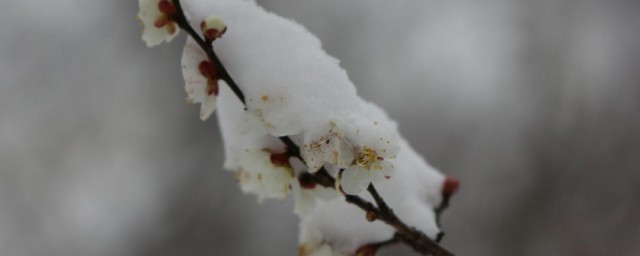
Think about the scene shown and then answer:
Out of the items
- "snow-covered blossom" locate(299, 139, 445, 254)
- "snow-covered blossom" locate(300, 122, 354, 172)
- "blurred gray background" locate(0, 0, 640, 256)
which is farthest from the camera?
"blurred gray background" locate(0, 0, 640, 256)

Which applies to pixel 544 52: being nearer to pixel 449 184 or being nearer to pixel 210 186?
pixel 210 186

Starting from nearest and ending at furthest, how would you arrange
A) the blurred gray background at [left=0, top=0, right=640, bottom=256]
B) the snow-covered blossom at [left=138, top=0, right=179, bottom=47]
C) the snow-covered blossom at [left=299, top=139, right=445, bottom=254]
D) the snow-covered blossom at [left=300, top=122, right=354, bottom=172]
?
the snow-covered blossom at [left=300, top=122, right=354, bottom=172] < the snow-covered blossom at [left=138, top=0, right=179, bottom=47] < the snow-covered blossom at [left=299, top=139, right=445, bottom=254] < the blurred gray background at [left=0, top=0, right=640, bottom=256]

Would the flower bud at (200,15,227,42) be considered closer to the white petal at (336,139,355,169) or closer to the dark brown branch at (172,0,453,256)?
the dark brown branch at (172,0,453,256)

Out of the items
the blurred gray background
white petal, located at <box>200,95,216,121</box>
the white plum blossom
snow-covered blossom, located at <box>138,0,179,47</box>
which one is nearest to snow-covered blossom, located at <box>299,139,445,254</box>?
the white plum blossom

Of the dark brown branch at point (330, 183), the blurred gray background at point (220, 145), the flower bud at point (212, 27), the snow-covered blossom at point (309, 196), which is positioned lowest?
the blurred gray background at point (220, 145)

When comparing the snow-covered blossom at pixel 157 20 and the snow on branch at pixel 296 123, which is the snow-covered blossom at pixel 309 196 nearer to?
the snow on branch at pixel 296 123

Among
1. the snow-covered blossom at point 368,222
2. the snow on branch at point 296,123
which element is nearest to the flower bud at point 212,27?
the snow on branch at point 296,123

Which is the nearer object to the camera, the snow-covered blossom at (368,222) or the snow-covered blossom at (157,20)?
the snow-covered blossom at (157,20)
